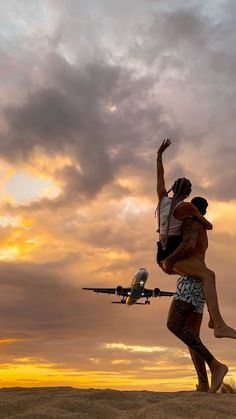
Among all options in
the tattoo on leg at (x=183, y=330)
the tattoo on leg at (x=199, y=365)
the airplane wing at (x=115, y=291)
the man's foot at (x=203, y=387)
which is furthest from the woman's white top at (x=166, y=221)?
the airplane wing at (x=115, y=291)

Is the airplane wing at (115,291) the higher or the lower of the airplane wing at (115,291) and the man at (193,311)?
the higher

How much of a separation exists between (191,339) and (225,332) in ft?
1.21

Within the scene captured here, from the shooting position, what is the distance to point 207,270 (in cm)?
530

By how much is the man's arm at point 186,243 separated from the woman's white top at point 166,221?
0.08m

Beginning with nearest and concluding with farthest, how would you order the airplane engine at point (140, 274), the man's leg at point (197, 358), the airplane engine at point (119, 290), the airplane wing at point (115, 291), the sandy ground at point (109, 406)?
the sandy ground at point (109, 406) < the man's leg at point (197, 358) < the airplane engine at point (140, 274) < the airplane engine at point (119, 290) < the airplane wing at point (115, 291)

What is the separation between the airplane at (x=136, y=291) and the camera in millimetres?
42219

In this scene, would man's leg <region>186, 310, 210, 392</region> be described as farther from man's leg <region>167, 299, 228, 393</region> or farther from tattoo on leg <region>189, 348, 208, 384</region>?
man's leg <region>167, 299, 228, 393</region>

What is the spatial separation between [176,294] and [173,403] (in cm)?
180

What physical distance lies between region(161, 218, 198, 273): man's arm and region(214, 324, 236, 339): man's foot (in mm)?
821

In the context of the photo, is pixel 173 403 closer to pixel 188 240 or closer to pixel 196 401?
pixel 196 401

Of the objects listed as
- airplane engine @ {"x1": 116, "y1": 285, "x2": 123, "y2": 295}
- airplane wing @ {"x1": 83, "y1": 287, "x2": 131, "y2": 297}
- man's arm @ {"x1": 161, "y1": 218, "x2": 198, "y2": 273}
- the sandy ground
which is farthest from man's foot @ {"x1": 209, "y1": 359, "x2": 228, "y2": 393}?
airplane wing @ {"x1": 83, "y1": 287, "x2": 131, "y2": 297}

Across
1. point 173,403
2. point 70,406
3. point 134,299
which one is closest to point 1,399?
point 70,406

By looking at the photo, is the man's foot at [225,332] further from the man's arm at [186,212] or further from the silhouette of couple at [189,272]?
the man's arm at [186,212]

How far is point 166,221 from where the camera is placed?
5.45 m
